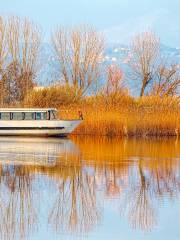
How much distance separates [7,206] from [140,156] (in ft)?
41.8

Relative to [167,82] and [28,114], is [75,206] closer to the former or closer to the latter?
[28,114]

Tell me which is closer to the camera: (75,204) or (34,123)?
(75,204)

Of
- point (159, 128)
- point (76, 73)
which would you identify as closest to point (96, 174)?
point (159, 128)

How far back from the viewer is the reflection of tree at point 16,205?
38.8 ft

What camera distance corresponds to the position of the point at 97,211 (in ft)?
44.7

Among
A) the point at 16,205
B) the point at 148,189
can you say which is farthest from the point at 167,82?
the point at 16,205

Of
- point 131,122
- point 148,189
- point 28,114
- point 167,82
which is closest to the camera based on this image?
point 148,189

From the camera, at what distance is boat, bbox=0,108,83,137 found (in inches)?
1567

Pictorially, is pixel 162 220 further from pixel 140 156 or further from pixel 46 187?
pixel 140 156

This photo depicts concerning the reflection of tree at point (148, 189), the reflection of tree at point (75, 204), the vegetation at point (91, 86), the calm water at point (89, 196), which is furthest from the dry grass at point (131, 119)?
the reflection of tree at point (75, 204)

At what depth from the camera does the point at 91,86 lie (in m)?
59.1

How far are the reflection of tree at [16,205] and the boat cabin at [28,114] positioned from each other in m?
20.1

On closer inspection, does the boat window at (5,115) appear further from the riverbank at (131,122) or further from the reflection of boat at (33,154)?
the reflection of boat at (33,154)

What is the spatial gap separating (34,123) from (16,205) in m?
26.1
